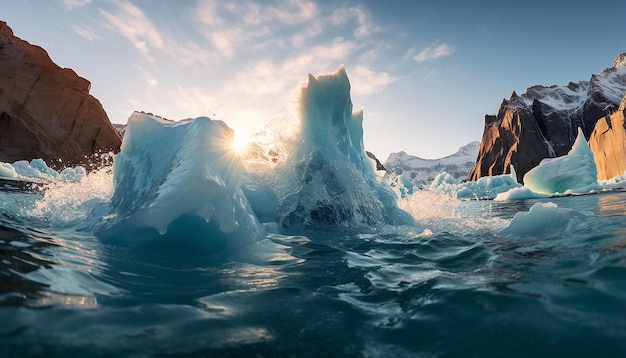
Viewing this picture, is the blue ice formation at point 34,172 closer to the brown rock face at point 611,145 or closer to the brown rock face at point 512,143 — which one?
the brown rock face at point 611,145

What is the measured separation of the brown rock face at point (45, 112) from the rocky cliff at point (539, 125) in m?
76.9

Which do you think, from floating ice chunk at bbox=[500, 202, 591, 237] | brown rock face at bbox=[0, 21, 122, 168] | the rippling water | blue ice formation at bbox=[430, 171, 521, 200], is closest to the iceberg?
the rippling water

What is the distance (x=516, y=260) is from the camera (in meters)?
3.48

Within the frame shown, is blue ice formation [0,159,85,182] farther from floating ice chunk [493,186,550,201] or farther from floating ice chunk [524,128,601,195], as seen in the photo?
floating ice chunk [524,128,601,195]

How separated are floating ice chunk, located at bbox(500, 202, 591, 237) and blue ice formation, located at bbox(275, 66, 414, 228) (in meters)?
2.97

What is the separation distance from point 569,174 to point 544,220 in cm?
2078

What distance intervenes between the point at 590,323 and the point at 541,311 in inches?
9.6

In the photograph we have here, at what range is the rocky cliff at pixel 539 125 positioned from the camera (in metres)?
71.7

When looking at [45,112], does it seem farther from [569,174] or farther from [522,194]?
[569,174]

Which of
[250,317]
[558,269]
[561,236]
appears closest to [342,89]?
[561,236]

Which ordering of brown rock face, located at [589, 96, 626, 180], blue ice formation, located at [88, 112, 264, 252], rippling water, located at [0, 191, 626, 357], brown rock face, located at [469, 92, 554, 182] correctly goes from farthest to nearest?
brown rock face, located at [469, 92, 554, 182] → brown rock face, located at [589, 96, 626, 180] → blue ice formation, located at [88, 112, 264, 252] → rippling water, located at [0, 191, 626, 357]

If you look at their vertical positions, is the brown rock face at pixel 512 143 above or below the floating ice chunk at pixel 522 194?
above

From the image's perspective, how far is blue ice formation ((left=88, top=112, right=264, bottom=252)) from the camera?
3912 millimetres

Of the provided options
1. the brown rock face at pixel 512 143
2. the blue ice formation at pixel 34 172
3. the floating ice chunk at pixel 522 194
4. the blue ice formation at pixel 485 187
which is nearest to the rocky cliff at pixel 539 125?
the brown rock face at pixel 512 143
